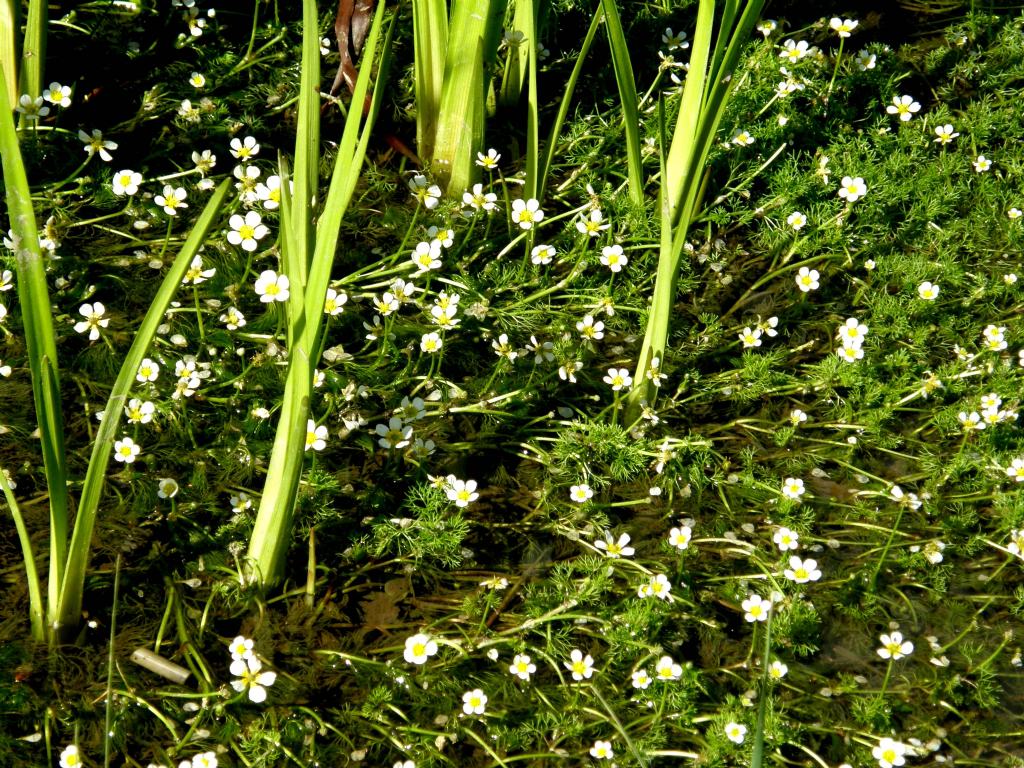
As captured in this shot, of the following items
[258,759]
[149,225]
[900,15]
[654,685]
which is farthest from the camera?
[900,15]

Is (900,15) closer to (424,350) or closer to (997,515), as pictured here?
(997,515)

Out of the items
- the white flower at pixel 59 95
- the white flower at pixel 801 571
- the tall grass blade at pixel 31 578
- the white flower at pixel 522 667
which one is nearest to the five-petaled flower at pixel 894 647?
the white flower at pixel 801 571

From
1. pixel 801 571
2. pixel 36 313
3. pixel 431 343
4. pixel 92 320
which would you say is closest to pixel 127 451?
pixel 92 320

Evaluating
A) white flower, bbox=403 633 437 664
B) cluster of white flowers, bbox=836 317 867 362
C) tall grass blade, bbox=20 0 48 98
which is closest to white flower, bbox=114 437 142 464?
white flower, bbox=403 633 437 664

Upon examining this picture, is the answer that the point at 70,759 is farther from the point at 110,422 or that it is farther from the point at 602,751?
the point at 602,751

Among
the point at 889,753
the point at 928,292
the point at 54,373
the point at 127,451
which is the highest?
the point at 54,373

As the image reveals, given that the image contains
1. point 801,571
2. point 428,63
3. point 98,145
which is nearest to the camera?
point 801,571

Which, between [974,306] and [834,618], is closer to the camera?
[834,618]

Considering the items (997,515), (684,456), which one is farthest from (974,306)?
(684,456)
